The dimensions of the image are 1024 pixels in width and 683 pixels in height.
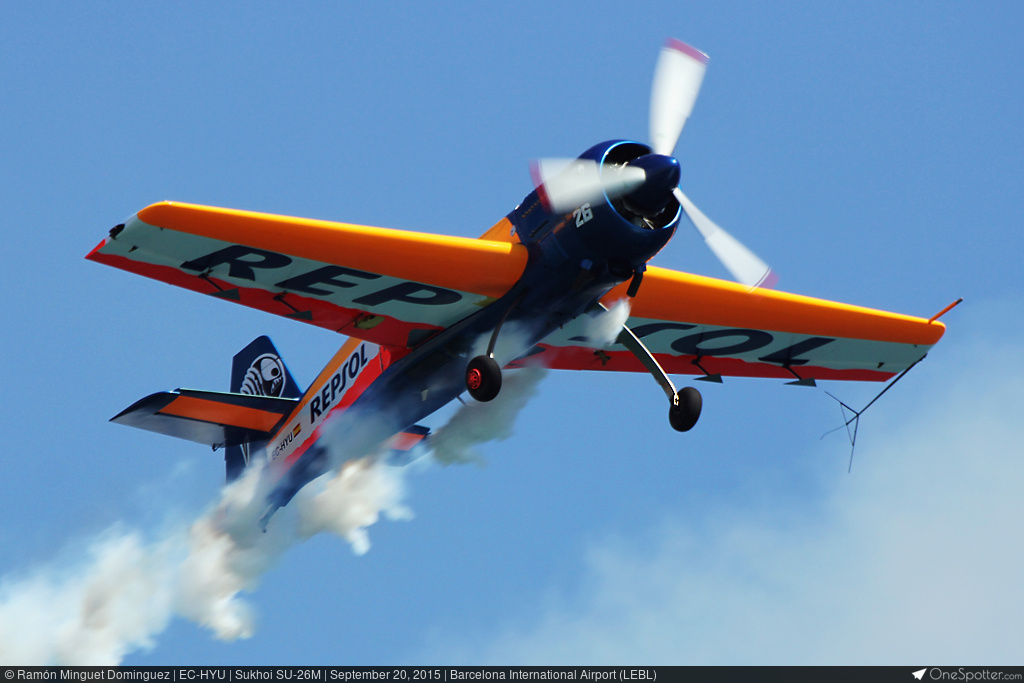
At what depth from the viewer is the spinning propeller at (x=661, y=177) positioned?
42.5ft

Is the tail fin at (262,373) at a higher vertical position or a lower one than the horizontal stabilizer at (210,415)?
higher

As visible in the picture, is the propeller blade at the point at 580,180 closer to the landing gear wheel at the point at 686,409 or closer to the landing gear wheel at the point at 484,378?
the landing gear wheel at the point at 484,378

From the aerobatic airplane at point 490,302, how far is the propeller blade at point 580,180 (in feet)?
0.06

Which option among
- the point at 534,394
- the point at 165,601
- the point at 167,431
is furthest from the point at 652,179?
the point at 165,601

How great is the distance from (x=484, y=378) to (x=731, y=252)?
3.03 meters

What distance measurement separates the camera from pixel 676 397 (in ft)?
48.2

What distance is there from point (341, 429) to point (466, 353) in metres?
2.47

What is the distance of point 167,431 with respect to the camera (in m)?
17.7

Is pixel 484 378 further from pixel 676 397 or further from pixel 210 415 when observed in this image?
pixel 210 415

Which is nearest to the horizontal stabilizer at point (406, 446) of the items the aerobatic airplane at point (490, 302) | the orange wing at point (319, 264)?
the aerobatic airplane at point (490, 302)

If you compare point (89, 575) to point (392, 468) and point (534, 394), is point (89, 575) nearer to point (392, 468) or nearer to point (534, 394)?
point (392, 468)

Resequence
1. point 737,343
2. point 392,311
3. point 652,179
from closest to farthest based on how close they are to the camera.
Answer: point 652,179
point 392,311
point 737,343
